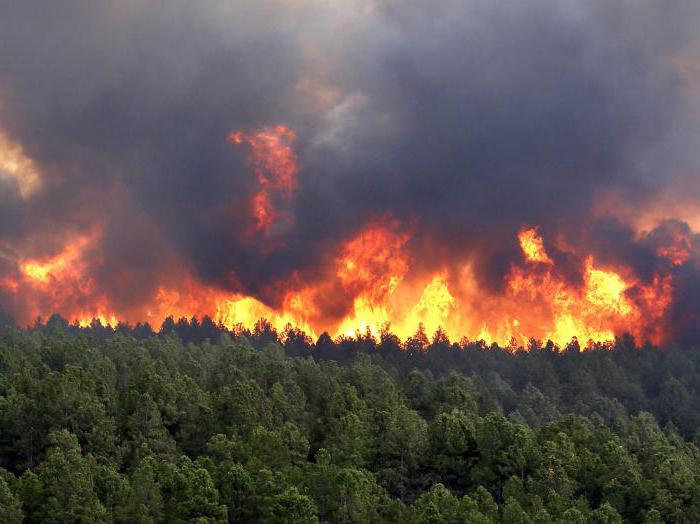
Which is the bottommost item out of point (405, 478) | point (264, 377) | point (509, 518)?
point (509, 518)

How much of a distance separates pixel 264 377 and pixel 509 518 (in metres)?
91.7

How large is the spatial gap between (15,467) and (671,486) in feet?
346

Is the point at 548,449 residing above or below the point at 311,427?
below

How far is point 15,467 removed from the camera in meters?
140

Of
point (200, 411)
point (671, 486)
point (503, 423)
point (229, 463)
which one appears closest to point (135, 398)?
point (200, 411)

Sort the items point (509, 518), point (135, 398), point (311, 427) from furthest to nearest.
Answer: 1. point (311, 427)
2. point (135, 398)
3. point (509, 518)

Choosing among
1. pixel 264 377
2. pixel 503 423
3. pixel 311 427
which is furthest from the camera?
pixel 264 377

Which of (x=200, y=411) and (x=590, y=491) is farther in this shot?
(x=200, y=411)

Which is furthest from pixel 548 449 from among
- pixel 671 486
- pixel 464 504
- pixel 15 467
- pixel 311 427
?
pixel 15 467

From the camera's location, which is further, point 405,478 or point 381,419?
point 381,419

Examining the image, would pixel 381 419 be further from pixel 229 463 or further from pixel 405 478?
pixel 229 463

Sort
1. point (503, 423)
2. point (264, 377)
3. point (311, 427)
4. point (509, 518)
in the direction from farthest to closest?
point (264, 377), point (311, 427), point (503, 423), point (509, 518)

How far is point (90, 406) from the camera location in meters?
146

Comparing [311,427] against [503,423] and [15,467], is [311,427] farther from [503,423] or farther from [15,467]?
[15,467]
